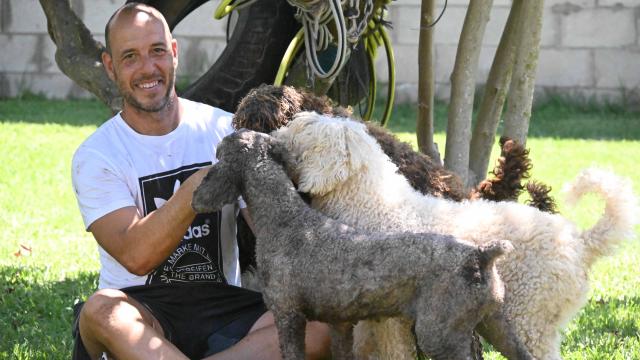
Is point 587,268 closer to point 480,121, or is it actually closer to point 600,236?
point 600,236

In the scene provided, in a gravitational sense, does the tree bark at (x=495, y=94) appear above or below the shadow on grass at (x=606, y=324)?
above

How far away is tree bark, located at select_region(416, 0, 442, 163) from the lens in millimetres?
5039

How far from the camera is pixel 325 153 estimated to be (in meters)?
3.12

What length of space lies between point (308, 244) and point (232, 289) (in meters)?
0.91

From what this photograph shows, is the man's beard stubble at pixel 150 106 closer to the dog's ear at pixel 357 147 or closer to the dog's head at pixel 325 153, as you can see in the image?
the dog's head at pixel 325 153

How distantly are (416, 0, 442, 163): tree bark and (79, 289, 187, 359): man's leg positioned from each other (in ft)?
6.55

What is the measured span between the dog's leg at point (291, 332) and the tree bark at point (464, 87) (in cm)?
196

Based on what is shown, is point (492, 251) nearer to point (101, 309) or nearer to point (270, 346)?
point (270, 346)

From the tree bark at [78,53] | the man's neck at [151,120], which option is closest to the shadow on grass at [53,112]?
the tree bark at [78,53]

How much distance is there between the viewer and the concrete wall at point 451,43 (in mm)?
11859

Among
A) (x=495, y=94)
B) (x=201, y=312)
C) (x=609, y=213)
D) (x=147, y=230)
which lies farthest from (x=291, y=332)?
(x=495, y=94)

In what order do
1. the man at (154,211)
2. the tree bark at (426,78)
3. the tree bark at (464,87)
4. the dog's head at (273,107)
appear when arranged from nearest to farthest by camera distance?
the dog's head at (273,107)
the man at (154,211)
the tree bark at (464,87)
the tree bark at (426,78)

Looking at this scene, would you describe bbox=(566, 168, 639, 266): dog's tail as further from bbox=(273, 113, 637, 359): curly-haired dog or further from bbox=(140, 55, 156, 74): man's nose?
bbox=(140, 55, 156, 74): man's nose

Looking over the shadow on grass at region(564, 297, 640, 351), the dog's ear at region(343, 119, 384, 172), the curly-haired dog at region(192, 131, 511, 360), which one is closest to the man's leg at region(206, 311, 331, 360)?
the curly-haired dog at region(192, 131, 511, 360)
